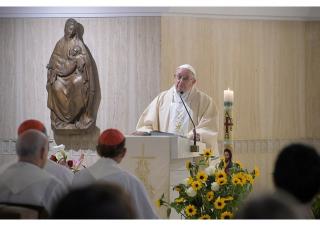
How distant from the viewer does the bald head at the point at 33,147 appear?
4.50 m

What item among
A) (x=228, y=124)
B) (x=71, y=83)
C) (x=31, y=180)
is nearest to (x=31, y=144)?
(x=31, y=180)

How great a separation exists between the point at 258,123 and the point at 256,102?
0.31 m

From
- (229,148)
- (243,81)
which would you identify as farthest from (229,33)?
(229,148)

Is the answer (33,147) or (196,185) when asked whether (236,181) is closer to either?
(196,185)

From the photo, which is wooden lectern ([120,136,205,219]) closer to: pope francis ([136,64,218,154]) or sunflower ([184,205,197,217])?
sunflower ([184,205,197,217])

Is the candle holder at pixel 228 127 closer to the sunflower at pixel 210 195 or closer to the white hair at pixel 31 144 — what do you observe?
the sunflower at pixel 210 195

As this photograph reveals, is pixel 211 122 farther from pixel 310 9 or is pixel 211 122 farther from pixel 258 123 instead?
pixel 310 9

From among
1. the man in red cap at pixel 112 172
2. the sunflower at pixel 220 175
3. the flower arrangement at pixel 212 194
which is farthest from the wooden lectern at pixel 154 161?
the sunflower at pixel 220 175

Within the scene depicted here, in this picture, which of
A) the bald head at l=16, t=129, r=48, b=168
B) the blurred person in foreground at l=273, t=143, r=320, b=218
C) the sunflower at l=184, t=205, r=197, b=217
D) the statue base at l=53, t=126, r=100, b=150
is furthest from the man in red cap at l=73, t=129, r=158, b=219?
the statue base at l=53, t=126, r=100, b=150

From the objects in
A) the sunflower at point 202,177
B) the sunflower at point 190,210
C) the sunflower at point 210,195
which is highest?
the sunflower at point 202,177

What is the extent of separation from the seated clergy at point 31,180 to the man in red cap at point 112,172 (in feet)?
1.25

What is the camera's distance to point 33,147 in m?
4.54

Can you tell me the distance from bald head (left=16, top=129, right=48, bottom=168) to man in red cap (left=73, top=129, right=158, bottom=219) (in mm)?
420

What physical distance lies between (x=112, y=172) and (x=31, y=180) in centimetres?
66
